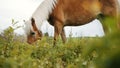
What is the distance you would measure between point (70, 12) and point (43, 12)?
1.11 metres

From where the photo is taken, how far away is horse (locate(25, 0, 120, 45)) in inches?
427

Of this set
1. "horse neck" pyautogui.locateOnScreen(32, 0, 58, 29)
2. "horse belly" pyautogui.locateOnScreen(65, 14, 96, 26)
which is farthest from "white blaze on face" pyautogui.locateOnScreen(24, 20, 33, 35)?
"horse belly" pyautogui.locateOnScreen(65, 14, 96, 26)

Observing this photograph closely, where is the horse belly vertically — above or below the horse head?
above

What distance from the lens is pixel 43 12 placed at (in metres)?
10.8

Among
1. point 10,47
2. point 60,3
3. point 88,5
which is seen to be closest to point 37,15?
point 60,3

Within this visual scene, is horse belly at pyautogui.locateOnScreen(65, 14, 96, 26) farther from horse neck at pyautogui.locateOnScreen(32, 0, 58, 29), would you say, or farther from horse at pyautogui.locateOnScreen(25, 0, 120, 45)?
horse neck at pyautogui.locateOnScreen(32, 0, 58, 29)

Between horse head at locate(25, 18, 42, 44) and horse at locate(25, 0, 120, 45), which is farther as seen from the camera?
horse at locate(25, 0, 120, 45)

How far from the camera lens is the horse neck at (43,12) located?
10.6m

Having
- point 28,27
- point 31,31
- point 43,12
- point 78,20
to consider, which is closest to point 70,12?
point 78,20

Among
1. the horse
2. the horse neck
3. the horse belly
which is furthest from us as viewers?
the horse belly

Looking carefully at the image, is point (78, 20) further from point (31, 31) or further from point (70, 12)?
point (31, 31)

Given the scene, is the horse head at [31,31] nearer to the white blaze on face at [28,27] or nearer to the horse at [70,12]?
the white blaze on face at [28,27]

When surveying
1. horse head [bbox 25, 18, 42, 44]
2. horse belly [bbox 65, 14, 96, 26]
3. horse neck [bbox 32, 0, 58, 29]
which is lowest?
horse head [bbox 25, 18, 42, 44]

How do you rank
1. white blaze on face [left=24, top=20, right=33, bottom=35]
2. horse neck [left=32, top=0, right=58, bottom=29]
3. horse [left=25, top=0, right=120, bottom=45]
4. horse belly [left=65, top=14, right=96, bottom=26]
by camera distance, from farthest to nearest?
horse belly [left=65, top=14, right=96, bottom=26]
horse [left=25, top=0, right=120, bottom=45]
horse neck [left=32, top=0, right=58, bottom=29]
white blaze on face [left=24, top=20, right=33, bottom=35]
